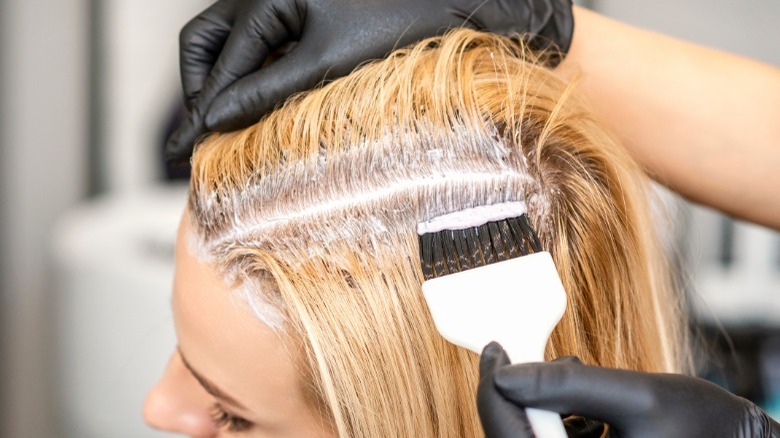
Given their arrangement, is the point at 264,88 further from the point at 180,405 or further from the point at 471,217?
the point at 180,405

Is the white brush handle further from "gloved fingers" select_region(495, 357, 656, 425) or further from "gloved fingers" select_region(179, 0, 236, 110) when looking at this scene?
"gloved fingers" select_region(179, 0, 236, 110)

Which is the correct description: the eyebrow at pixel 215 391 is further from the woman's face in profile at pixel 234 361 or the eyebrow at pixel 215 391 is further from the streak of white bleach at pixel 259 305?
the streak of white bleach at pixel 259 305

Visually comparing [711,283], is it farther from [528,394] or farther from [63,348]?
[63,348]

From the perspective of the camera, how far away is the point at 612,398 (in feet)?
1.83

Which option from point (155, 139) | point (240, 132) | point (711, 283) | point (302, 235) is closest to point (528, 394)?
point (302, 235)

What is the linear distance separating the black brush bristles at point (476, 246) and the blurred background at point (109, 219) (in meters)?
1.13

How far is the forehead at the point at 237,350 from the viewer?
0.76 meters

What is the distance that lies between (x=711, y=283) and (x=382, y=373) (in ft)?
4.43

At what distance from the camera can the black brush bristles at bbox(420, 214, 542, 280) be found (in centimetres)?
69

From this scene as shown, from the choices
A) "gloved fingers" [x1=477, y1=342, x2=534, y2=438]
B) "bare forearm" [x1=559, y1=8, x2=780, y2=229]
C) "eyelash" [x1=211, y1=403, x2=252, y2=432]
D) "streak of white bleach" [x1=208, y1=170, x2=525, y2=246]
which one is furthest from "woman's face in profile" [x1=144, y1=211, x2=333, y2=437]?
"bare forearm" [x1=559, y1=8, x2=780, y2=229]

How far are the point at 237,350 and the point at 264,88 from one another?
0.30 meters

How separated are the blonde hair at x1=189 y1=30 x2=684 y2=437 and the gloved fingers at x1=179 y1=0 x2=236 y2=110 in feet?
0.35

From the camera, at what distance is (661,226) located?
1.17 m

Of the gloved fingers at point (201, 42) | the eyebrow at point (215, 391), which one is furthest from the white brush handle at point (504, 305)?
the gloved fingers at point (201, 42)
